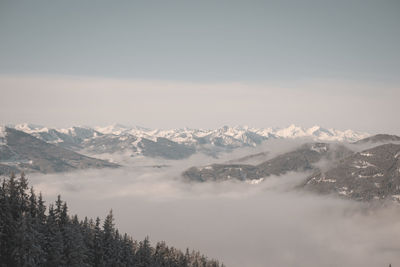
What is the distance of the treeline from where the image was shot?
54219 millimetres

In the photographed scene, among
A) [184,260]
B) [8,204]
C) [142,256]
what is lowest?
[184,260]

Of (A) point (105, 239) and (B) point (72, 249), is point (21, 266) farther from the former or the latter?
(A) point (105, 239)

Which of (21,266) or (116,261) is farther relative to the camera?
(116,261)

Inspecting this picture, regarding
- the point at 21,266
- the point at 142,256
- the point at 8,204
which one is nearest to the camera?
the point at 21,266

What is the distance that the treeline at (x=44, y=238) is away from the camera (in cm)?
5422

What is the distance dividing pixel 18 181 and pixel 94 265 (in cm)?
2648

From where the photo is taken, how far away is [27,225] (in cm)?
5550

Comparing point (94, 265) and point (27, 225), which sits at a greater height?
point (27, 225)

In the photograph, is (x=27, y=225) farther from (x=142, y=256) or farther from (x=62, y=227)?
(x=142, y=256)

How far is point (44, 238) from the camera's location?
59.9 metres

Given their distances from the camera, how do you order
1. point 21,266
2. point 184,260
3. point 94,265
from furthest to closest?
point 184,260, point 94,265, point 21,266

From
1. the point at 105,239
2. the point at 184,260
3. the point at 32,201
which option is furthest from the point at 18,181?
the point at 184,260

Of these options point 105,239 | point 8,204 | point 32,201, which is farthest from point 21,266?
point 105,239

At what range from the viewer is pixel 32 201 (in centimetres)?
6844
